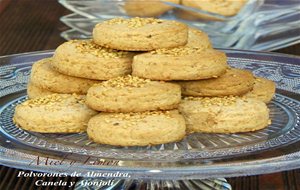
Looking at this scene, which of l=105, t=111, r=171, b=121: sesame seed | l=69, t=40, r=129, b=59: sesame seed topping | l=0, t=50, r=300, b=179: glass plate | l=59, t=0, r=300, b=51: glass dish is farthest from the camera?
l=59, t=0, r=300, b=51: glass dish

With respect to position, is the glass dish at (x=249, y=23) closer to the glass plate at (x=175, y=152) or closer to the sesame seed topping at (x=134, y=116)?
the glass plate at (x=175, y=152)

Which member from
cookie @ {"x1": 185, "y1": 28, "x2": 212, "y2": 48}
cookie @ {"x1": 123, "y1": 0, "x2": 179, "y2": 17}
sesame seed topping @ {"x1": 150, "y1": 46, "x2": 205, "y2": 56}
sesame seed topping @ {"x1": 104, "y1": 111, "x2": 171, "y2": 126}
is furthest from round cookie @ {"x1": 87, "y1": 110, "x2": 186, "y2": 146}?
cookie @ {"x1": 123, "y1": 0, "x2": 179, "y2": 17}

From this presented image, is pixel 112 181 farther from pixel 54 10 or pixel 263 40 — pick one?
pixel 54 10

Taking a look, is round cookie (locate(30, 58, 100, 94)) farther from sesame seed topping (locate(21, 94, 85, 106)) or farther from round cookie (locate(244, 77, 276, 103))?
round cookie (locate(244, 77, 276, 103))

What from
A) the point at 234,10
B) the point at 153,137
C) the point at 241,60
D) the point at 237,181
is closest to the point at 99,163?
the point at 153,137

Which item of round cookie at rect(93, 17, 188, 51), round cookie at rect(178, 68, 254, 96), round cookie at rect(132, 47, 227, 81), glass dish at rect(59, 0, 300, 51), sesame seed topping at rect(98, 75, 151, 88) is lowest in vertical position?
glass dish at rect(59, 0, 300, 51)

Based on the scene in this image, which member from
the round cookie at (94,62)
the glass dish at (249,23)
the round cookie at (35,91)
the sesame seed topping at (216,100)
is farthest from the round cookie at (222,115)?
the glass dish at (249,23)
